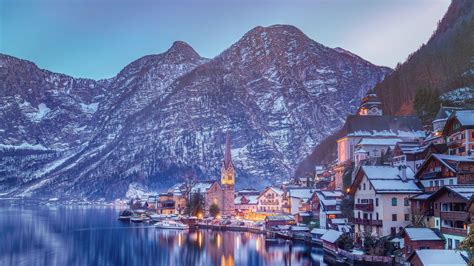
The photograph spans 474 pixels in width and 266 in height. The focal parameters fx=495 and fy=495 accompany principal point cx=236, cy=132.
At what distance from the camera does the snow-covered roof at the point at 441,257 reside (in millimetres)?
33188

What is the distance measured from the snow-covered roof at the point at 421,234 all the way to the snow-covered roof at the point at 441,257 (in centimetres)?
696

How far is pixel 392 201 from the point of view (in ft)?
169

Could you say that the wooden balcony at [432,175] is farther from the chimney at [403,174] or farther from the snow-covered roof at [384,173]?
the snow-covered roof at [384,173]

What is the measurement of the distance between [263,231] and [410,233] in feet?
162

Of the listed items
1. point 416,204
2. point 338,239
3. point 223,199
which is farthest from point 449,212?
point 223,199

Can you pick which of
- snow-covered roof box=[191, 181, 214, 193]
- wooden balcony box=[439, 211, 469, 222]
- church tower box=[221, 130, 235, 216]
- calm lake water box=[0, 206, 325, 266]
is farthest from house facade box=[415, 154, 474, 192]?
snow-covered roof box=[191, 181, 214, 193]

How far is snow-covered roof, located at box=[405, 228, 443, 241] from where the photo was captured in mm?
42450

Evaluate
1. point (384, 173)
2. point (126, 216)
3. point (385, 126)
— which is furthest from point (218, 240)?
point (126, 216)

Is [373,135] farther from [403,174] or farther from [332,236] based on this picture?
[332,236]

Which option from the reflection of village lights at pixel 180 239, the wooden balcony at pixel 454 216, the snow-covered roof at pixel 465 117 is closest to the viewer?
the wooden balcony at pixel 454 216

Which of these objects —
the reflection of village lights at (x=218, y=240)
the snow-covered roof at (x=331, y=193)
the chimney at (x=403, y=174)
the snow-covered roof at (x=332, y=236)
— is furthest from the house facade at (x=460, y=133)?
the reflection of village lights at (x=218, y=240)

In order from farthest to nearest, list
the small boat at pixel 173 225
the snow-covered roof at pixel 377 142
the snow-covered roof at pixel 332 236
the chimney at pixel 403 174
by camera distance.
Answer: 1. the small boat at pixel 173 225
2. the snow-covered roof at pixel 377 142
3. the snow-covered roof at pixel 332 236
4. the chimney at pixel 403 174

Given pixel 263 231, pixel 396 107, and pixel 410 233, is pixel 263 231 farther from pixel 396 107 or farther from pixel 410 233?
pixel 396 107

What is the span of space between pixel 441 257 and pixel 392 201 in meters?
17.8
